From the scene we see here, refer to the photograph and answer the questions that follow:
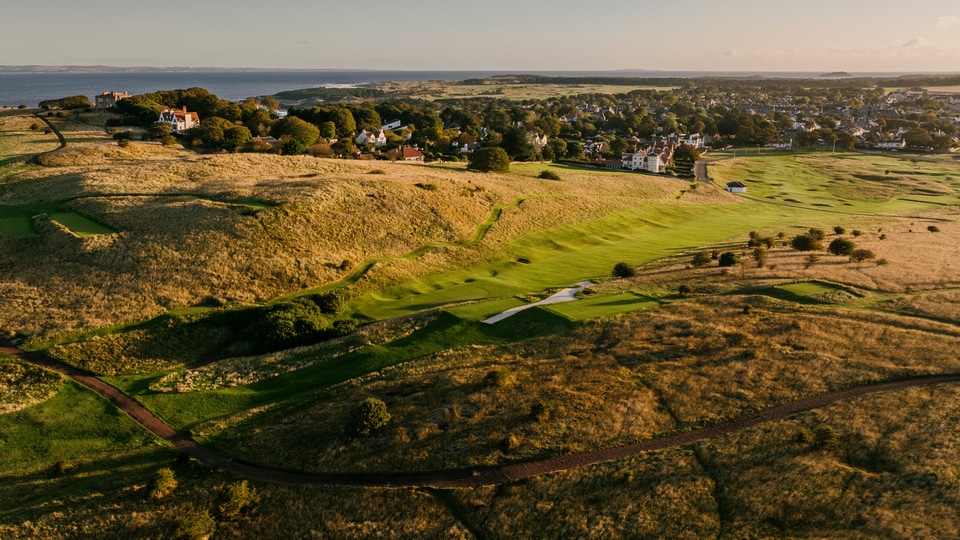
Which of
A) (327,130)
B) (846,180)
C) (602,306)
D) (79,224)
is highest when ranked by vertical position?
(327,130)

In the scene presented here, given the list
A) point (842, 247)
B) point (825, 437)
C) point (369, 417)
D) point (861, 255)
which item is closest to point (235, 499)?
point (369, 417)

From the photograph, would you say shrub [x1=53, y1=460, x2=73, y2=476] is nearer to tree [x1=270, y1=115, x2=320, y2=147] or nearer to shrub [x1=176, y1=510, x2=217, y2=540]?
shrub [x1=176, y1=510, x2=217, y2=540]

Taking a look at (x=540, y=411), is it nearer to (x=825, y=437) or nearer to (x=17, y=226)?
(x=825, y=437)

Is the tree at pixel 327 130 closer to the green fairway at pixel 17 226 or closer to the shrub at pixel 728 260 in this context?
the green fairway at pixel 17 226

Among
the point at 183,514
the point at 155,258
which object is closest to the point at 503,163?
the point at 155,258

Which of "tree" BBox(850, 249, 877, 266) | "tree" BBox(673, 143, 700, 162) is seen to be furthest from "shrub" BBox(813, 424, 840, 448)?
"tree" BBox(673, 143, 700, 162)

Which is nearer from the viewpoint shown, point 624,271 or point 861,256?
point 624,271

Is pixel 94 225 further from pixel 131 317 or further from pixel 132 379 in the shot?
pixel 132 379
